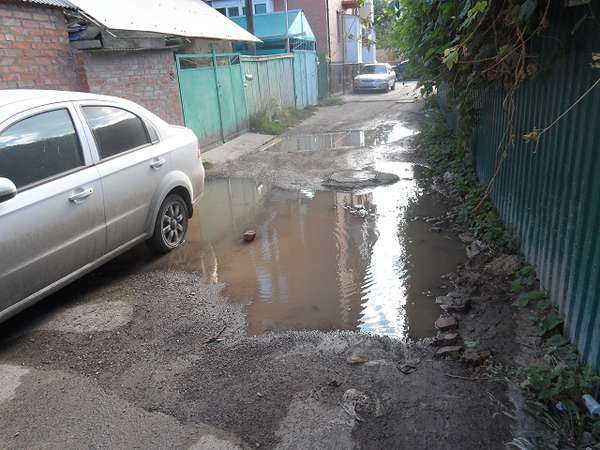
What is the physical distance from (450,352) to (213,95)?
1014cm

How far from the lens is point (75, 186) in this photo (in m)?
4.04

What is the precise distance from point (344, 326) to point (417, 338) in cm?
58

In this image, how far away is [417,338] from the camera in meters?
3.75

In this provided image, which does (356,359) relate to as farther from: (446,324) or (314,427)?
(446,324)

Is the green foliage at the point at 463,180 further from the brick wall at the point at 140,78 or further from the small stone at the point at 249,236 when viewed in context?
the brick wall at the point at 140,78

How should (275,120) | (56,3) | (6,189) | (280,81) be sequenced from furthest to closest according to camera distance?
(280,81) < (275,120) < (56,3) < (6,189)

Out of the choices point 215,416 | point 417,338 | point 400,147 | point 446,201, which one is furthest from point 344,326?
point 400,147

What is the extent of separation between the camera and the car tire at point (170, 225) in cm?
519

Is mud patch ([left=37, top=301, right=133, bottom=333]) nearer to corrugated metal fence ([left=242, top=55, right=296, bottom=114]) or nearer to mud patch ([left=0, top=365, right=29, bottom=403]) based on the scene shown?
mud patch ([left=0, top=365, right=29, bottom=403])

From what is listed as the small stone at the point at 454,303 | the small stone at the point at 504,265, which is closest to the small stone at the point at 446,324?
the small stone at the point at 454,303

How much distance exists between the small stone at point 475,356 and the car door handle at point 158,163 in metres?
3.44

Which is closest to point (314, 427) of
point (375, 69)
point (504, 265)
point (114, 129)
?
point (504, 265)

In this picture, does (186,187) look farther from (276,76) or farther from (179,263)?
(276,76)

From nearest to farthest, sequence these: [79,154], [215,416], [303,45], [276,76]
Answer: [215,416] → [79,154] → [276,76] → [303,45]
